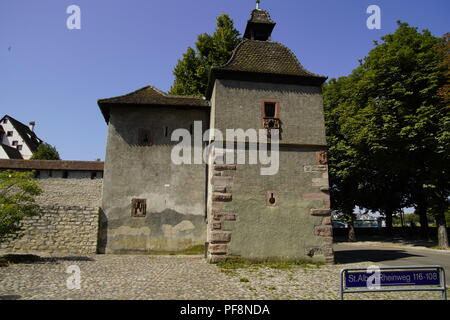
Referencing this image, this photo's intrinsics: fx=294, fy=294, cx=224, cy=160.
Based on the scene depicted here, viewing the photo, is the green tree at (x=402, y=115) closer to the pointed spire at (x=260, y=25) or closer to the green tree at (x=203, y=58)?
the pointed spire at (x=260, y=25)

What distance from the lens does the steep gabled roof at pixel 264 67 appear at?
42.4 ft

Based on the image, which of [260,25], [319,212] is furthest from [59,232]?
[260,25]

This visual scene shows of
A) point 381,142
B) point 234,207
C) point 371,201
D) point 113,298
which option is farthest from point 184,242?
point 371,201

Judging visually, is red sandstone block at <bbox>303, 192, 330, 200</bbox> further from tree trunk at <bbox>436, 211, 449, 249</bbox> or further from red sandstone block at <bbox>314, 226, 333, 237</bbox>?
tree trunk at <bbox>436, 211, 449, 249</bbox>

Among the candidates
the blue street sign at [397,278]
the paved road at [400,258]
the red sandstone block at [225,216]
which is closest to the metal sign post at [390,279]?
the blue street sign at [397,278]

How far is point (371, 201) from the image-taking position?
94.9ft

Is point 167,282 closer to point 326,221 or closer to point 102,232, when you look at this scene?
point 102,232

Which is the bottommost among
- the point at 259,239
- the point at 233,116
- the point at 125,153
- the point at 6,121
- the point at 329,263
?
the point at 329,263

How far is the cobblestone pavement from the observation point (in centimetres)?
663

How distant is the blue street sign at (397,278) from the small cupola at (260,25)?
13.1 meters

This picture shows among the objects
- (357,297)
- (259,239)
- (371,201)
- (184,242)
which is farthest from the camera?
(371,201)

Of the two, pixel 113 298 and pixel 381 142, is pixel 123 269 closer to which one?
pixel 113 298
